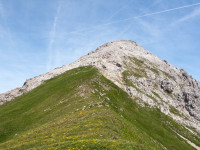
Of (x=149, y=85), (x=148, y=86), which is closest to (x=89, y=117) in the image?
(x=148, y=86)

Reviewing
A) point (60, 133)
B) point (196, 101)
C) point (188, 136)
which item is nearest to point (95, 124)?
point (60, 133)

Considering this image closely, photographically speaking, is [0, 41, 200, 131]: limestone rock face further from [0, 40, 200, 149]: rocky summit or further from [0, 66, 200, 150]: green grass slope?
[0, 66, 200, 150]: green grass slope

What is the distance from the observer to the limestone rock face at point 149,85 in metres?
92.8

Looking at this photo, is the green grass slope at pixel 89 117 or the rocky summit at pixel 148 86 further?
the rocky summit at pixel 148 86

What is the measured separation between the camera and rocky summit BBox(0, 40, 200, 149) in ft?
298

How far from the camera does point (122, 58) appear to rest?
416 feet

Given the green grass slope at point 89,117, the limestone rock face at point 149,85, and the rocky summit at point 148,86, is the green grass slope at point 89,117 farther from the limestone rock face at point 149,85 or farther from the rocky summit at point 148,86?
the limestone rock face at point 149,85

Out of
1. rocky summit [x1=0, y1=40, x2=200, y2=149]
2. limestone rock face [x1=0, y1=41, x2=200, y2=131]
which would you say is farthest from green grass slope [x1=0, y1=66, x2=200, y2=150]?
limestone rock face [x1=0, y1=41, x2=200, y2=131]

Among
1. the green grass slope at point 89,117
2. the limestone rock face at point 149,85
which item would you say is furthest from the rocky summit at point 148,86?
the green grass slope at point 89,117

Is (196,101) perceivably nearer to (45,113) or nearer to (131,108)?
(131,108)

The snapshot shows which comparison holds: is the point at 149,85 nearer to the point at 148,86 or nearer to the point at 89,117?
the point at 148,86

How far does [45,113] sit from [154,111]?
180 ft

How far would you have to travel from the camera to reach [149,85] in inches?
4471

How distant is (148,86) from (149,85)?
2159 millimetres
